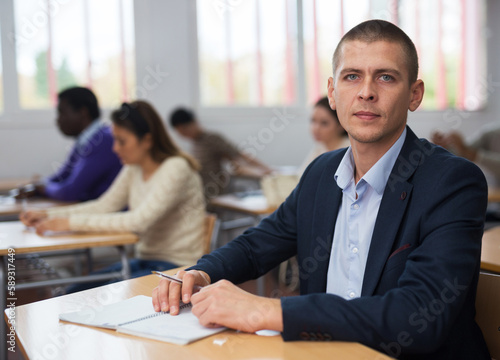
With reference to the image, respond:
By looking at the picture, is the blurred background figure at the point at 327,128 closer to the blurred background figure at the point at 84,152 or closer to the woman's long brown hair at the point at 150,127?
the woman's long brown hair at the point at 150,127

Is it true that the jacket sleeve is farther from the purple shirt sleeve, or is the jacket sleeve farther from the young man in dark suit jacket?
the purple shirt sleeve

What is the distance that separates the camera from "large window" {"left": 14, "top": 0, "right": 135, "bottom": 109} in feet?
15.8

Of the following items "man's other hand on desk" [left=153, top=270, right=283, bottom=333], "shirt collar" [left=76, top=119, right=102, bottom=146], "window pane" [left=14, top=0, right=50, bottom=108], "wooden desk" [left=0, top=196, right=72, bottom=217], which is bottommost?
"wooden desk" [left=0, top=196, right=72, bottom=217]

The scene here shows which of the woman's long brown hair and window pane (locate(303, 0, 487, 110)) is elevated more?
window pane (locate(303, 0, 487, 110))

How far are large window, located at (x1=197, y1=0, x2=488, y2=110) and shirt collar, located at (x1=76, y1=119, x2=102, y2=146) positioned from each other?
2027 millimetres

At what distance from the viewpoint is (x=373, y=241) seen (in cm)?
117

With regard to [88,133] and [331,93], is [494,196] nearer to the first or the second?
[331,93]

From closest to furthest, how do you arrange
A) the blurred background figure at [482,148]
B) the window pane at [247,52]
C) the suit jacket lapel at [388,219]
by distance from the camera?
the suit jacket lapel at [388,219]
the blurred background figure at [482,148]
the window pane at [247,52]

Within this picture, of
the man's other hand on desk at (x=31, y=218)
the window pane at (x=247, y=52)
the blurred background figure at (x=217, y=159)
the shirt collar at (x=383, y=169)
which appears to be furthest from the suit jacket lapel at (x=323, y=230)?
the window pane at (x=247, y=52)

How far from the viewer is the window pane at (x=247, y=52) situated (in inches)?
217

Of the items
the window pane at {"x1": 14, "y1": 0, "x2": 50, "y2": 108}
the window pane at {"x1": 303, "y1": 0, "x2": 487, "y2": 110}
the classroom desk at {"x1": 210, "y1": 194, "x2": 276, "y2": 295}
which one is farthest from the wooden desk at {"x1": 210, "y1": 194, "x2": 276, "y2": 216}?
the window pane at {"x1": 303, "y1": 0, "x2": 487, "y2": 110}

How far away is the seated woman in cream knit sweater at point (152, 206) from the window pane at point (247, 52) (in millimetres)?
2958

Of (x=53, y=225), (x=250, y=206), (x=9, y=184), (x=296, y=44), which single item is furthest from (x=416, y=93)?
(x=296, y=44)

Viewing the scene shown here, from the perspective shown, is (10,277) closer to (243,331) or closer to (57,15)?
(243,331)
